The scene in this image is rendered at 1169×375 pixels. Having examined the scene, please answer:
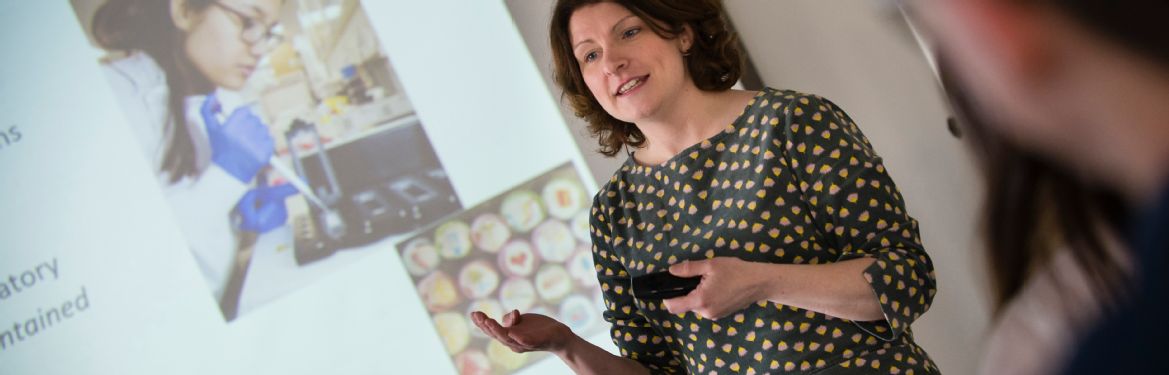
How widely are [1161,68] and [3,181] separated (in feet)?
8.45

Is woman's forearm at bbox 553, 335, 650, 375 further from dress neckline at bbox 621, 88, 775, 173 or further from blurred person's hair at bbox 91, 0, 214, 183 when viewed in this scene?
blurred person's hair at bbox 91, 0, 214, 183

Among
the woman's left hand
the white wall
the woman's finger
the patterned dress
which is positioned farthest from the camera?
the white wall

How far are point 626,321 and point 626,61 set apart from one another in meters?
0.45

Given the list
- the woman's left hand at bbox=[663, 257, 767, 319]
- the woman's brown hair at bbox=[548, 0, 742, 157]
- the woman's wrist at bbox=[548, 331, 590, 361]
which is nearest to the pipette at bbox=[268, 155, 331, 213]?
the woman's brown hair at bbox=[548, 0, 742, 157]

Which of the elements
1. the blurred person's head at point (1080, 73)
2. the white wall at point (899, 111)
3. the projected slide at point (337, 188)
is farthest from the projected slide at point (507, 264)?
the blurred person's head at point (1080, 73)

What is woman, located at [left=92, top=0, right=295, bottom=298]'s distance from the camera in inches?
90.3

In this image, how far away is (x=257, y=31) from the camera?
7.55 feet

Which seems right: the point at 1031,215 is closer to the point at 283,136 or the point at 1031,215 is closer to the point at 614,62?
the point at 614,62

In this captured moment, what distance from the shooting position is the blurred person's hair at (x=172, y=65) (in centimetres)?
231

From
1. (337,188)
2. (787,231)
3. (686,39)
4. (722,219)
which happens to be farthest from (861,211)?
(337,188)

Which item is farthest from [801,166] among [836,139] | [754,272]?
[754,272]

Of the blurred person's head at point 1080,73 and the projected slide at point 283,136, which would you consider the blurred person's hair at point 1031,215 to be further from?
the projected slide at point 283,136

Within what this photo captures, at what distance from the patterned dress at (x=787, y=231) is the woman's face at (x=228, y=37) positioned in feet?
3.57

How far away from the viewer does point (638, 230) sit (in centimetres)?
170
